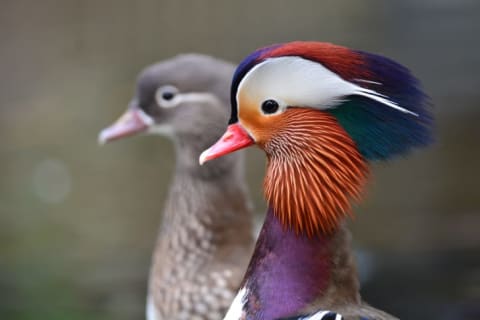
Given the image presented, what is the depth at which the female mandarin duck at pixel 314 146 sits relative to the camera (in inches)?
73.1

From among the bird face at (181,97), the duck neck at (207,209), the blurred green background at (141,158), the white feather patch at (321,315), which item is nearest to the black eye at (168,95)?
the bird face at (181,97)

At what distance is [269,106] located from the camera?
1.94 m

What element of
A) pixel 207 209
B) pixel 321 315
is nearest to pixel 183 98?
pixel 207 209

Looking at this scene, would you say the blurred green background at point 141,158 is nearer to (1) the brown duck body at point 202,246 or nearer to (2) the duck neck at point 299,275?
(1) the brown duck body at point 202,246

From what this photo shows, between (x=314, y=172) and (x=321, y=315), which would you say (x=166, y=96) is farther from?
(x=321, y=315)

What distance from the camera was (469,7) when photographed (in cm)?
695

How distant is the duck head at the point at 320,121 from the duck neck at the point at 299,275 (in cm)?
3

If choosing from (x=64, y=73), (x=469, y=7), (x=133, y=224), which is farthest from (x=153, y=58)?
(x=469, y=7)

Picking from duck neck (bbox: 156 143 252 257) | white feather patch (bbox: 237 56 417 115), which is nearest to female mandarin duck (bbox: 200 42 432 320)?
white feather patch (bbox: 237 56 417 115)

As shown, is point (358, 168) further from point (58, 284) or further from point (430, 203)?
point (430, 203)

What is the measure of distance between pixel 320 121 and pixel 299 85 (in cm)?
9

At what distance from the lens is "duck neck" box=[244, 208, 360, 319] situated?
75.5 inches

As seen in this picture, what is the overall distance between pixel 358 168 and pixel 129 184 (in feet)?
11.7

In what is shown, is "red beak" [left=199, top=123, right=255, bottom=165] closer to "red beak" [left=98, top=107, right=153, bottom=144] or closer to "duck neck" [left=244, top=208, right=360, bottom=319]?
"duck neck" [left=244, top=208, right=360, bottom=319]
